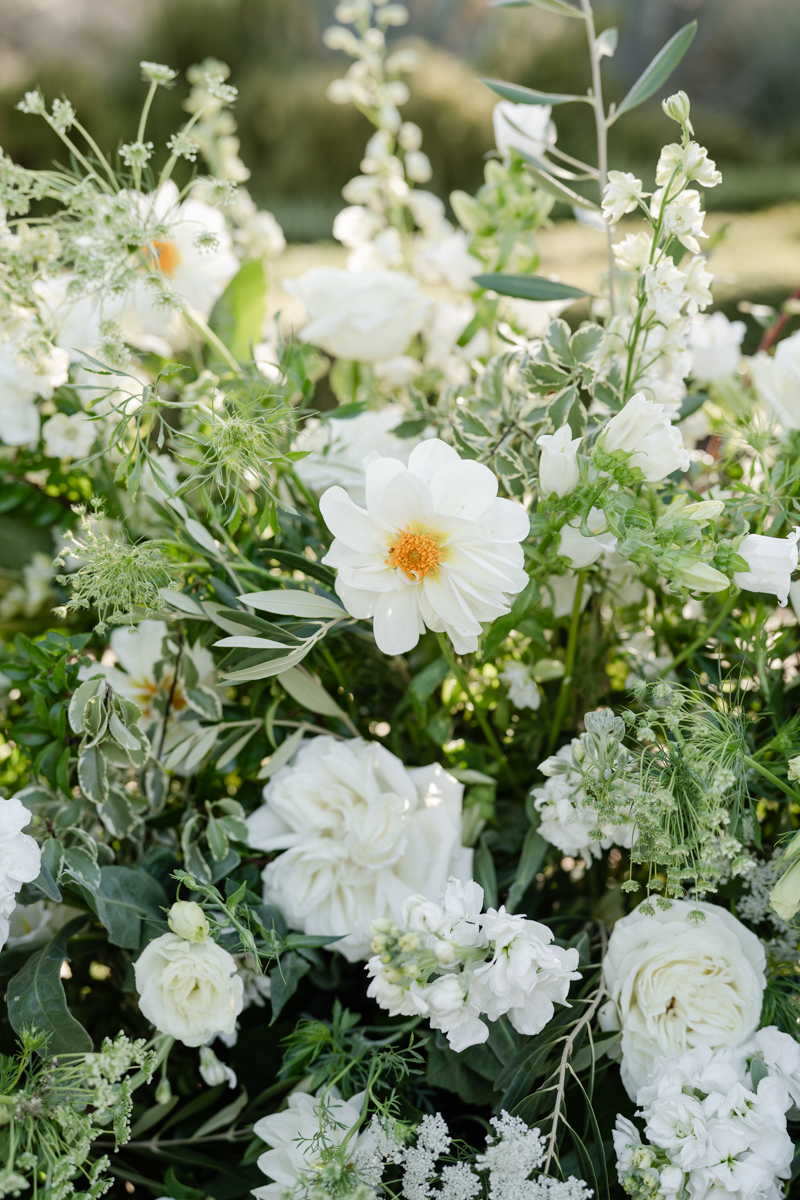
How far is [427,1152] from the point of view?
37 centimetres

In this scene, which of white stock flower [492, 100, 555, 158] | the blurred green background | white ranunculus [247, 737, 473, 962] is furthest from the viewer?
the blurred green background

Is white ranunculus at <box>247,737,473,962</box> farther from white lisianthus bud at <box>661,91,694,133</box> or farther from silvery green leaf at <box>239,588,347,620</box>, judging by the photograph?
white lisianthus bud at <box>661,91,694,133</box>

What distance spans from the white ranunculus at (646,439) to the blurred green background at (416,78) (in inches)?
74.8

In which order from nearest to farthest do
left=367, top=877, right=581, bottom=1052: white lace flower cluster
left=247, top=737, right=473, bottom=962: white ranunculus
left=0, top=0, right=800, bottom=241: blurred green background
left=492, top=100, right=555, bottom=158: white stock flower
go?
1. left=367, top=877, right=581, bottom=1052: white lace flower cluster
2. left=247, top=737, right=473, bottom=962: white ranunculus
3. left=492, top=100, right=555, bottom=158: white stock flower
4. left=0, top=0, right=800, bottom=241: blurred green background

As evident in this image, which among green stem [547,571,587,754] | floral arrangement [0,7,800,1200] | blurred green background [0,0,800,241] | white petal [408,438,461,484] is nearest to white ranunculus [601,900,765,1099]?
floral arrangement [0,7,800,1200]

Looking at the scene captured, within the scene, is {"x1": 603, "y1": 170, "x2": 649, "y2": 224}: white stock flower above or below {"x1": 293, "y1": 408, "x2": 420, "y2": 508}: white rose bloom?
above

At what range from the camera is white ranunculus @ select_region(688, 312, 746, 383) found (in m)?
0.64

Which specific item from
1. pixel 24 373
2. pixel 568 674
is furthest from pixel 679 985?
pixel 24 373

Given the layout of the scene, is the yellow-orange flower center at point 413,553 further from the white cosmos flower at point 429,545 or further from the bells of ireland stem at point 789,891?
the bells of ireland stem at point 789,891

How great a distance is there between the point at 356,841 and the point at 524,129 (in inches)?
19.5

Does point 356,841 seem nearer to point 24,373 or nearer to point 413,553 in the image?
point 413,553

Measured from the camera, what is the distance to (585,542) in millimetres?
396

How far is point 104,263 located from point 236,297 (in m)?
0.19

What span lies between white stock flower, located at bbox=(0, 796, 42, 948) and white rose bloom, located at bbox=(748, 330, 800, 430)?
46cm
